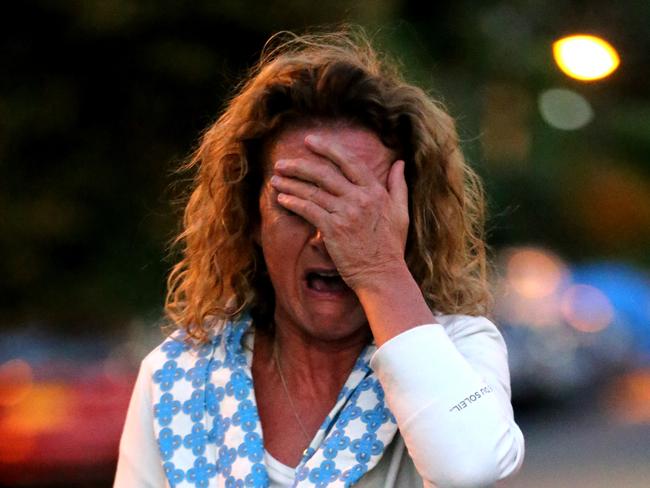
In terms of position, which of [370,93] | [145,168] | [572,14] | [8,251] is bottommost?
[370,93]

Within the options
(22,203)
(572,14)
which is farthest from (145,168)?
(572,14)

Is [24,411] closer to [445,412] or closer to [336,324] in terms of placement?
[336,324]

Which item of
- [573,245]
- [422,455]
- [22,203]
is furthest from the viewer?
[573,245]

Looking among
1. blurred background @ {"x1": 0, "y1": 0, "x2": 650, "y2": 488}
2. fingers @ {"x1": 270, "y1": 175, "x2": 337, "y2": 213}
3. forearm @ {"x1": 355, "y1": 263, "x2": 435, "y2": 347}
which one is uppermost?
blurred background @ {"x1": 0, "y1": 0, "x2": 650, "y2": 488}

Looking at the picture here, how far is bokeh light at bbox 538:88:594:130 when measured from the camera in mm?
3816

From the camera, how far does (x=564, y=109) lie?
3.89 meters

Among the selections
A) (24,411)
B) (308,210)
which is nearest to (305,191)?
(308,210)

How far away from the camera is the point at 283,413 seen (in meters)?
2.30

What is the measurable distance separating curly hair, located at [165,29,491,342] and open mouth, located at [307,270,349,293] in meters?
0.23

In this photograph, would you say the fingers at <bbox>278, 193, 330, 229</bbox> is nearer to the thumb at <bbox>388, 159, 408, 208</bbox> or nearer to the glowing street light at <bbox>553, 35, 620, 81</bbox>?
the thumb at <bbox>388, 159, 408, 208</bbox>

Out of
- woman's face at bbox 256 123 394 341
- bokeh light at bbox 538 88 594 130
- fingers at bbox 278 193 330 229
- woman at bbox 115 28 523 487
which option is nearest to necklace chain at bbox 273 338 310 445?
woman at bbox 115 28 523 487

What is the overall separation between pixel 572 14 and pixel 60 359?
16.5ft

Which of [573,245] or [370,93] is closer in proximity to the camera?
[370,93]

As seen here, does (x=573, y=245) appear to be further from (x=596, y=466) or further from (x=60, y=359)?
(x=596, y=466)
